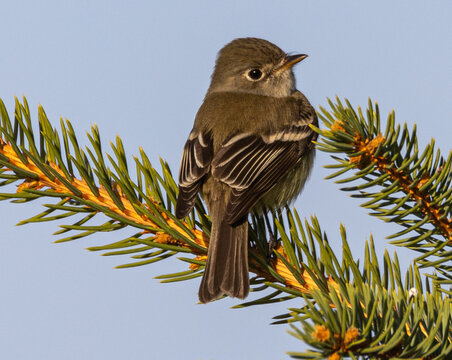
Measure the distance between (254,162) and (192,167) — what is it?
0.48 metres

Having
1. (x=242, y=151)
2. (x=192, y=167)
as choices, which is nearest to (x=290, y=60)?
(x=242, y=151)

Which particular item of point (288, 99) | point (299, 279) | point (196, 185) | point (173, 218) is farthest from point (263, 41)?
point (299, 279)

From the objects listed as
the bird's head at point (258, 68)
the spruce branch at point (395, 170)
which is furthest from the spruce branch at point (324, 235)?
the bird's head at point (258, 68)

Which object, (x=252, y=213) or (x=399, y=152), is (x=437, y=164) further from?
(x=252, y=213)

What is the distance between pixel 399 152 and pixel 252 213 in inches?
82.4

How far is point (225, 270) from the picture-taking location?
3.33 meters

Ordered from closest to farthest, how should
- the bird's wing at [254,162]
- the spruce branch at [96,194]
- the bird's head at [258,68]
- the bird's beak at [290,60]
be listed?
the spruce branch at [96,194], the bird's wing at [254,162], the bird's beak at [290,60], the bird's head at [258,68]

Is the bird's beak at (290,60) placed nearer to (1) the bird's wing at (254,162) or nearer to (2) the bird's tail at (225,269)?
(1) the bird's wing at (254,162)

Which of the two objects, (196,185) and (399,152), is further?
(196,185)

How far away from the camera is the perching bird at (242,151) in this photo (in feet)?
11.7

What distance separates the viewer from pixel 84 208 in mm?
3332

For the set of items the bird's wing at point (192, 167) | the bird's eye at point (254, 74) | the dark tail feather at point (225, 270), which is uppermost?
the bird's eye at point (254, 74)

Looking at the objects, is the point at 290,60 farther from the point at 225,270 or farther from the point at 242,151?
the point at 225,270

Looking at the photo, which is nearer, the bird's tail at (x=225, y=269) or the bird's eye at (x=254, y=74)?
the bird's tail at (x=225, y=269)
